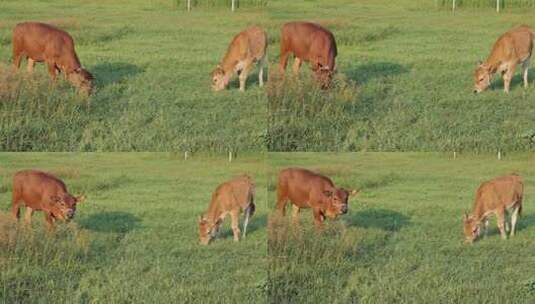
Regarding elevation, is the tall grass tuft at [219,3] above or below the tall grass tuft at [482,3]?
above

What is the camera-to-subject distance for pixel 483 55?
2916 centimetres

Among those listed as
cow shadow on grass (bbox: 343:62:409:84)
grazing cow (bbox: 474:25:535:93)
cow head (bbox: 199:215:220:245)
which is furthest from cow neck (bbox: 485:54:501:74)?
cow head (bbox: 199:215:220:245)

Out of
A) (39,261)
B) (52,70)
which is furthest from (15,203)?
(52,70)

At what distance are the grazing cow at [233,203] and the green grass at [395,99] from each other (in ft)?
3.57

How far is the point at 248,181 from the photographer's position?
26766 mm

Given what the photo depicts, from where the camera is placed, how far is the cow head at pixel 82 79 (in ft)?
86.1

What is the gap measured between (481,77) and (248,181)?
438cm

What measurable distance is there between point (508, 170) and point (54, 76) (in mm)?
7537

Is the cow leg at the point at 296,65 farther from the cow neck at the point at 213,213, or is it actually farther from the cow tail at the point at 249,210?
the cow neck at the point at 213,213

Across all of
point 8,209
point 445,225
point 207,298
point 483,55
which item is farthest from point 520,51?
point 8,209

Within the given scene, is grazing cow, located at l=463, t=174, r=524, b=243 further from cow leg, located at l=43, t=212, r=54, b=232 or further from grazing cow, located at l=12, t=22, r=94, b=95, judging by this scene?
grazing cow, located at l=12, t=22, r=94, b=95

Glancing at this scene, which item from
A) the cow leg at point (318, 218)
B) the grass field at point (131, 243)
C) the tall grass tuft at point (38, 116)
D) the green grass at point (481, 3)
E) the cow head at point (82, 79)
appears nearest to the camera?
the tall grass tuft at point (38, 116)

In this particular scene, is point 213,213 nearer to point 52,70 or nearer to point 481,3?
point 52,70

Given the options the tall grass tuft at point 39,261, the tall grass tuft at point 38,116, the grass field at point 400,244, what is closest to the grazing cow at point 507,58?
the grass field at point 400,244
